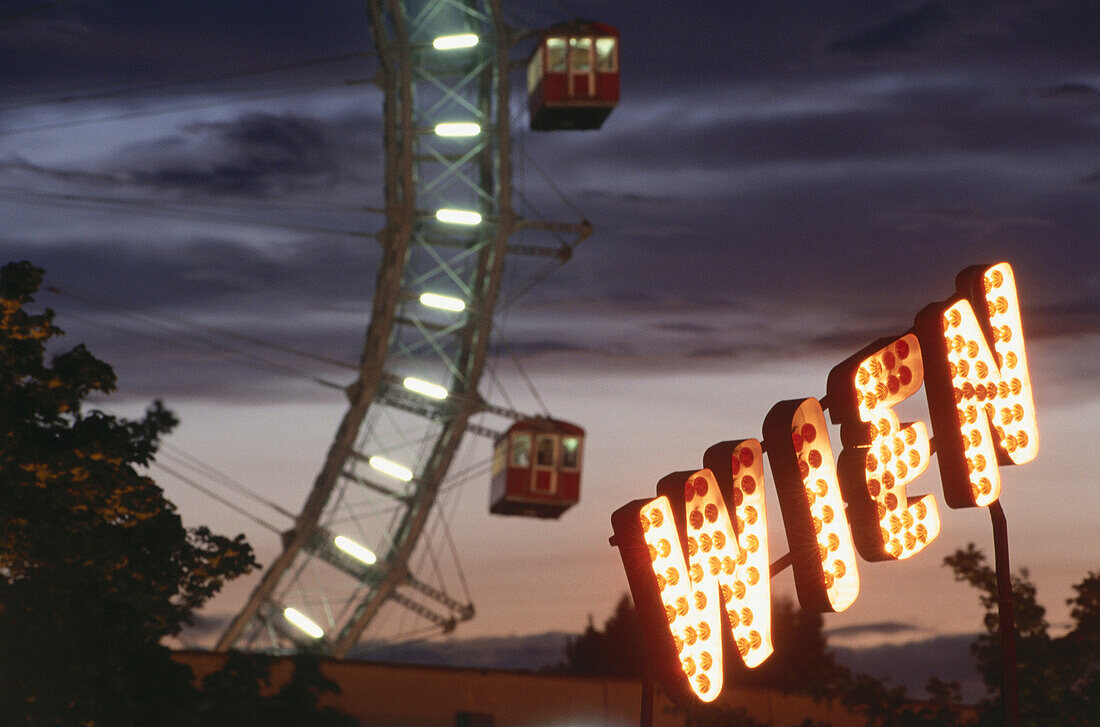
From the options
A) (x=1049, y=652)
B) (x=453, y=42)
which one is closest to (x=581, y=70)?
(x=453, y=42)

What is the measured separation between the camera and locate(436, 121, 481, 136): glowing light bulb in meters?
43.2

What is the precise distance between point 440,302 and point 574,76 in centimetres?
761

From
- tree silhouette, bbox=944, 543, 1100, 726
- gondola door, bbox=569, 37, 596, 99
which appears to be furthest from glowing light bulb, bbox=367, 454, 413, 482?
tree silhouette, bbox=944, 543, 1100, 726

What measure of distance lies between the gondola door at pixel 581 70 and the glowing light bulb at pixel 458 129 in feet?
9.85

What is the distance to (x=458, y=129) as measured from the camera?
43.4m

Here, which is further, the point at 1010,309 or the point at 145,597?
the point at 145,597

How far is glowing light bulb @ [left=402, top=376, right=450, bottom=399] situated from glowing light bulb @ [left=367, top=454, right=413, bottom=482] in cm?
217

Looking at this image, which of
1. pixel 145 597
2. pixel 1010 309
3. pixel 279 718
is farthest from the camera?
pixel 145 597

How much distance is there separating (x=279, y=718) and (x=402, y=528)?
2121 cm

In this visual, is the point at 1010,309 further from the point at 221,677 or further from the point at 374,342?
the point at 374,342

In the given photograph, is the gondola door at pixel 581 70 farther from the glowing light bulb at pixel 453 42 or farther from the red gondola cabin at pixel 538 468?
the red gondola cabin at pixel 538 468

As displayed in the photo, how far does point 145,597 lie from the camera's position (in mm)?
24500

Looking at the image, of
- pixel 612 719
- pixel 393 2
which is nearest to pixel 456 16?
pixel 393 2

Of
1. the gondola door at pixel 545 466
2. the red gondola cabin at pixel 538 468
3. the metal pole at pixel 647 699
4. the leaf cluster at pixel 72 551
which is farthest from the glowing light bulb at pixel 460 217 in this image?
the metal pole at pixel 647 699
